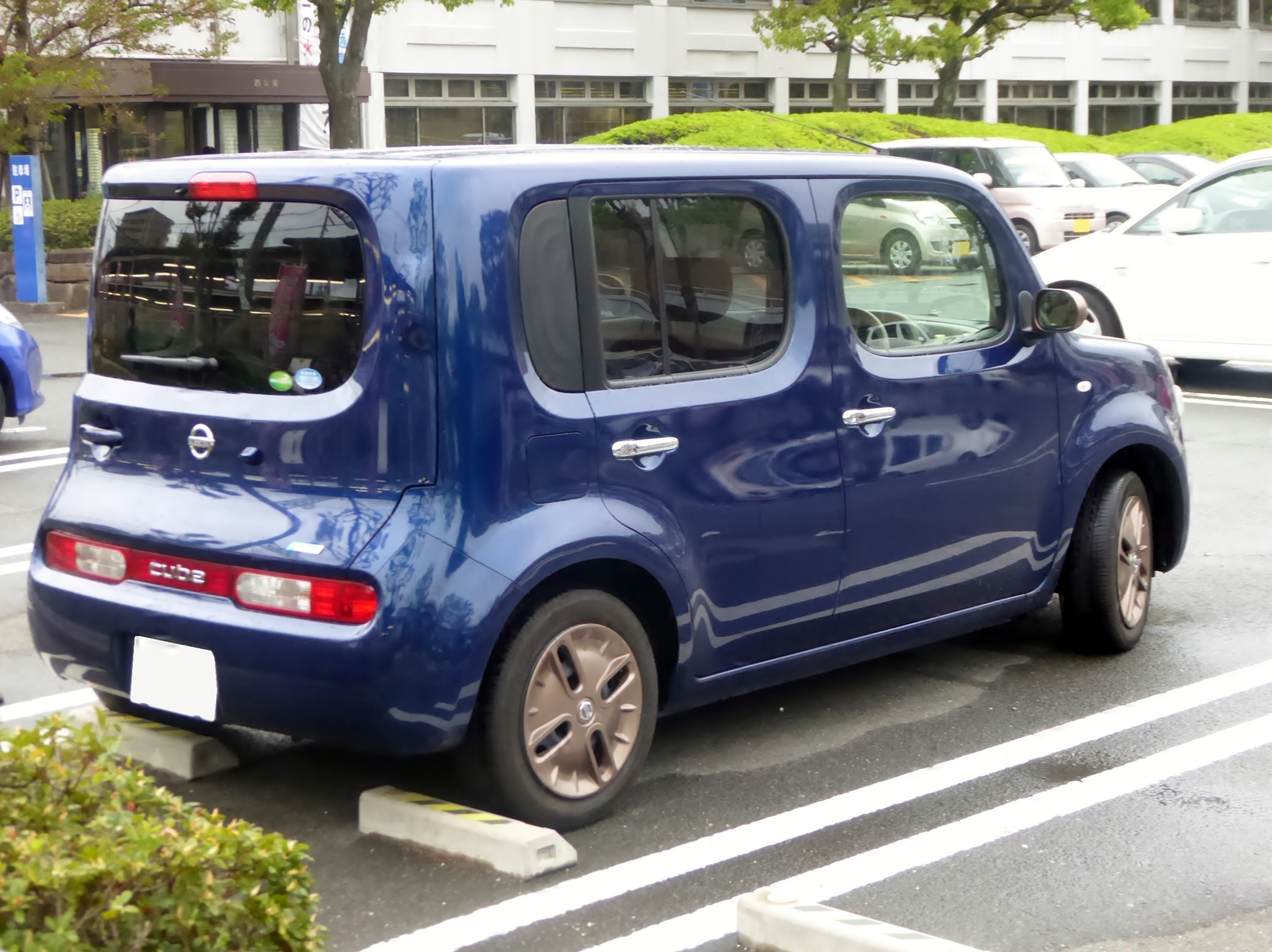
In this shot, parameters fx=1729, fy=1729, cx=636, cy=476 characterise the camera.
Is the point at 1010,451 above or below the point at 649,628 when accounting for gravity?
above

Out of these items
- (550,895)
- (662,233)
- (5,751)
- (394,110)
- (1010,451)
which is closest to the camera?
(5,751)

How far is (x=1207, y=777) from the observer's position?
16.7ft

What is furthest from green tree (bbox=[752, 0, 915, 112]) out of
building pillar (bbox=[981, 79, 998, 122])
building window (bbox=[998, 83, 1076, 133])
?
building window (bbox=[998, 83, 1076, 133])

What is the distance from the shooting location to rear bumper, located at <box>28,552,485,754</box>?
13.7 feet

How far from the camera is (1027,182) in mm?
24578

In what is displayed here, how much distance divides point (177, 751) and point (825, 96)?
43008mm

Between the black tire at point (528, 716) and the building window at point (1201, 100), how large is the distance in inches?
2190

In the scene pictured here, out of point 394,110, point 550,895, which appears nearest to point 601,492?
point 550,895

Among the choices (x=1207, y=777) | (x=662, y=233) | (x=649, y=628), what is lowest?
(x=1207, y=777)

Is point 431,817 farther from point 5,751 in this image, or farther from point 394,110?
point 394,110

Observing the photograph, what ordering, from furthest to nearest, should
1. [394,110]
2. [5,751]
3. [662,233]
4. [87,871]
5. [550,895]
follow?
[394,110], [662,233], [550,895], [5,751], [87,871]

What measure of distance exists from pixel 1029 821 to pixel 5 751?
2792mm

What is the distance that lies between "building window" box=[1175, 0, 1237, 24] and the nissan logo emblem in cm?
5700

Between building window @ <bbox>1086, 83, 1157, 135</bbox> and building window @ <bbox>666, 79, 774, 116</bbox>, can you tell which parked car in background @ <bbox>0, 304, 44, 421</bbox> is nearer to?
building window @ <bbox>666, 79, 774, 116</bbox>
